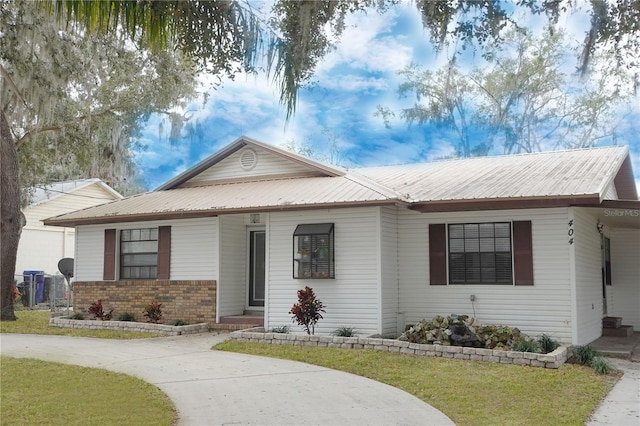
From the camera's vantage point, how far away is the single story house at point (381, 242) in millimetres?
11281

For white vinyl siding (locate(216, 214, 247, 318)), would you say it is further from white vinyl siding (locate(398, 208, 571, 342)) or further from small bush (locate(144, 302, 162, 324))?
white vinyl siding (locate(398, 208, 571, 342))

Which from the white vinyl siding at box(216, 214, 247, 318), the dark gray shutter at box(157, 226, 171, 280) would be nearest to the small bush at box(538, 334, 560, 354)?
the white vinyl siding at box(216, 214, 247, 318)

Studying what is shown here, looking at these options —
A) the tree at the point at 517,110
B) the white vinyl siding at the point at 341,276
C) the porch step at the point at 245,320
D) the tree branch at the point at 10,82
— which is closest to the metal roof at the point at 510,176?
the white vinyl siding at the point at 341,276

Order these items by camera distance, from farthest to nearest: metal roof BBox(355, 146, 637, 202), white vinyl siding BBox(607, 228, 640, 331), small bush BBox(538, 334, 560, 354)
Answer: white vinyl siding BBox(607, 228, 640, 331)
metal roof BBox(355, 146, 637, 202)
small bush BBox(538, 334, 560, 354)

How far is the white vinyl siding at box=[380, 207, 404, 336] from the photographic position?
39.4 ft

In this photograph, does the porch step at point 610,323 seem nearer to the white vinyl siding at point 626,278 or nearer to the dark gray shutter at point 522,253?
the white vinyl siding at point 626,278

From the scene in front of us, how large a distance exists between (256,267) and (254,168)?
244 centimetres

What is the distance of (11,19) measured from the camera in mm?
13469

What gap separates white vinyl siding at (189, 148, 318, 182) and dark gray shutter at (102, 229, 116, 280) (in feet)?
8.40

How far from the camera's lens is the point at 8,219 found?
1655 cm

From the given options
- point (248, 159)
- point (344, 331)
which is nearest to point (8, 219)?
point (248, 159)

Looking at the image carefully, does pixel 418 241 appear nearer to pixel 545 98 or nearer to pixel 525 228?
pixel 525 228

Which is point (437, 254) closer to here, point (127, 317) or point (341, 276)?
point (341, 276)

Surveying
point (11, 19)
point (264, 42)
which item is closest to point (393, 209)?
point (264, 42)
